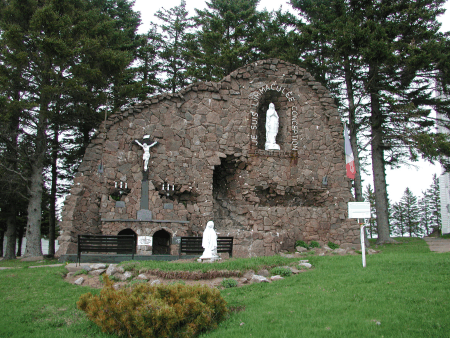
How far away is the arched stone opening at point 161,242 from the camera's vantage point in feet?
56.7

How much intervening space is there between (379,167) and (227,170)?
355 inches

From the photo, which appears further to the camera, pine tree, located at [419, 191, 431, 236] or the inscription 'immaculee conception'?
pine tree, located at [419, 191, 431, 236]

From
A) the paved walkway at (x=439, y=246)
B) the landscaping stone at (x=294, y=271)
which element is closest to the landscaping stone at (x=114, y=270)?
the landscaping stone at (x=294, y=271)

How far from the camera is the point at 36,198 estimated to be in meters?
17.8

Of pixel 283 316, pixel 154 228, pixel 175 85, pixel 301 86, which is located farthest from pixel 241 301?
pixel 175 85

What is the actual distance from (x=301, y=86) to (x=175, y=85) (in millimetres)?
10496

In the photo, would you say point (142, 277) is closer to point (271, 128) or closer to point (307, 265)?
point (307, 265)

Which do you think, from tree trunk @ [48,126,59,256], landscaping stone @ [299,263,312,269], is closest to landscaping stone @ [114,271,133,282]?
landscaping stone @ [299,263,312,269]

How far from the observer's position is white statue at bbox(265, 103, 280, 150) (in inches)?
782

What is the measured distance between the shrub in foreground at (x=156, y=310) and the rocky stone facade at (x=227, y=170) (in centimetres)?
943

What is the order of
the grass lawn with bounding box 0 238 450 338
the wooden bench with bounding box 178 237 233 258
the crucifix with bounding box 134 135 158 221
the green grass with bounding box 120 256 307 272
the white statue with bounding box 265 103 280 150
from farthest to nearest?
1. the white statue with bounding box 265 103 280 150
2. the crucifix with bounding box 134 135 158 221
3. the wooden bench with bounding box 178 237 233 258
4. the green grass with bounding box 120 256 307 272
5. the grass lawn with bounding box 0 238 450 338

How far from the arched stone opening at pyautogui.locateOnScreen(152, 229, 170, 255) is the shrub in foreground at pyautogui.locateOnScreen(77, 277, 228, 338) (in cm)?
1066

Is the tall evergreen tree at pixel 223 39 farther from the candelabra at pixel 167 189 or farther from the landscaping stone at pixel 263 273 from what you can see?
the landscaping stone at pixel 263 273

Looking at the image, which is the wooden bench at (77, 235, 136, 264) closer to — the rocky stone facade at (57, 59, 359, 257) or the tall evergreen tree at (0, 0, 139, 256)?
the rocky stone facade at (57, 59, 359, 257)
